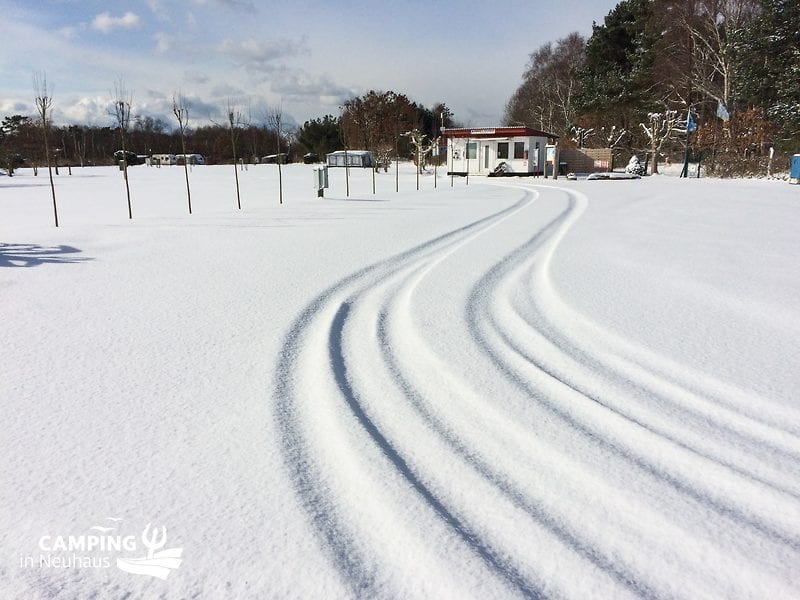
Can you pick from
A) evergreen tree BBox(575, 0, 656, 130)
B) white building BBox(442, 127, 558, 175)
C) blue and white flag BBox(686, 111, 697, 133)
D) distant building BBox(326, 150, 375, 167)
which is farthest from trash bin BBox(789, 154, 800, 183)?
distant building BBox(326, 150, 375, 167)

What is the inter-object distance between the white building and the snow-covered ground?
32.7 metres

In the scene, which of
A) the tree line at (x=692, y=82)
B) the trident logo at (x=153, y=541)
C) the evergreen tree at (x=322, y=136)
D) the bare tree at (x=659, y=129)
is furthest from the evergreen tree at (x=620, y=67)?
the trident logo at (x=153, y=541)

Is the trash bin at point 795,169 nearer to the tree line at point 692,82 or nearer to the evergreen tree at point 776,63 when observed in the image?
the tree line at point 692,82

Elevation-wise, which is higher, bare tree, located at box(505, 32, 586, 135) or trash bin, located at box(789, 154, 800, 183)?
bare tree, located at box(505, 32, 586, 135)

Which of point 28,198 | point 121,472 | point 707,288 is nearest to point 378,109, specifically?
point 28,198

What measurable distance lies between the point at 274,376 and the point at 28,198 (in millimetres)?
24454

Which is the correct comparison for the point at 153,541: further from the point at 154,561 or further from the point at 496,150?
the point at 496,150

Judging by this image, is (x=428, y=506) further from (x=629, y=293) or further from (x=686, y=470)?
(x=629, y=293)

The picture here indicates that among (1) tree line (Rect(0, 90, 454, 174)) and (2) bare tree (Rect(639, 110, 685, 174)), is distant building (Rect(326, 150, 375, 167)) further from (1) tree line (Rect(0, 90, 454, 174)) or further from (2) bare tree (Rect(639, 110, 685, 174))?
(2) bare tree (Rect(639, 110, 685, 174))

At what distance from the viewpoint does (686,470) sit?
9.16 ft

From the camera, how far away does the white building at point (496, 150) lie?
125ft

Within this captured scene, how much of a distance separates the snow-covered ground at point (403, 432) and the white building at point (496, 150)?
107 ft

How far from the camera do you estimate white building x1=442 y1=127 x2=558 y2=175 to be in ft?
125

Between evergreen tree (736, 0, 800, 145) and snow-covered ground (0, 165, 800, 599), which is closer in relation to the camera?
snow-covered ground (0, 165, 800, 599)
